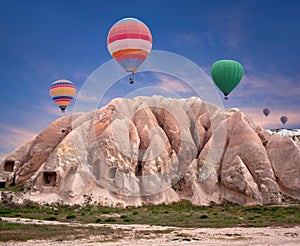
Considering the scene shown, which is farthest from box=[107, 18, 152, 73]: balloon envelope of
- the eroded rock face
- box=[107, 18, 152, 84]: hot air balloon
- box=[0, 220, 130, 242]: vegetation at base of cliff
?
box=[0, 220, 130, 242]: vegetation at base of cliff

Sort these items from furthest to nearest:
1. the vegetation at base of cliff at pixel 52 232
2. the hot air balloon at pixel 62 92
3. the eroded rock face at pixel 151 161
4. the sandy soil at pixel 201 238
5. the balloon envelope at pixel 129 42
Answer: the hot air balloon at pixel 62 92 < the eroded rock face at pixel 151 161 < the balloon envelope at pixel 129 42 < the vegetation at base of cliff at pixel 52 232 < the sandy soil at pixel 201 238

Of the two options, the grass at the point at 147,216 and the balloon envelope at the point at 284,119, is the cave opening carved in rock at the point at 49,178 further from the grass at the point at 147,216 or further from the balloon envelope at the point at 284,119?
the balloon envelope at the point at 284,119

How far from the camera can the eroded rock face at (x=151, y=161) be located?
112 ft

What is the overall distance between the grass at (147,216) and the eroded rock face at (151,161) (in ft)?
5.87

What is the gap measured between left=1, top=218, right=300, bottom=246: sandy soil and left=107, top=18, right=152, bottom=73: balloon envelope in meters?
15.2

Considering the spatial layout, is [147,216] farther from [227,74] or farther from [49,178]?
[227,74]

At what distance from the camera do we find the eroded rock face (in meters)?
34.1

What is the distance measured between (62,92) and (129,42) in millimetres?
14482

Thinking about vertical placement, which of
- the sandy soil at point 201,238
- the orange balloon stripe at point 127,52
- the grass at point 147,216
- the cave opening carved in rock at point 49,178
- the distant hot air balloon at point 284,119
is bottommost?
the sandy soil at point 201,238

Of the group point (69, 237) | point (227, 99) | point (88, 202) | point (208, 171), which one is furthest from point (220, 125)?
point (69, 237)

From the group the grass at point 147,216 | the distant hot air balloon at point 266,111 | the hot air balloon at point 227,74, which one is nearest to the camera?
the grass at point 147,216

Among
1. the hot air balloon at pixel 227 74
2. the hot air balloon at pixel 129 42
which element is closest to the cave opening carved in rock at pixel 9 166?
the hot air balloon at pixel 129 42

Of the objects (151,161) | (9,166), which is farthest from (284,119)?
(9,166)

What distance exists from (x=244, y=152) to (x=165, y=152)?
766 cm
